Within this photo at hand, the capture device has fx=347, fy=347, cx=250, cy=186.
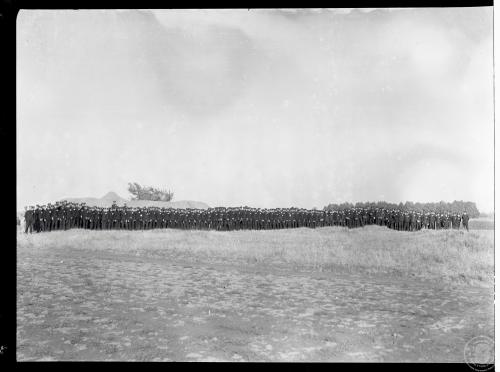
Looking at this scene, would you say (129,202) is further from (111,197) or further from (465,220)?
(465,220)

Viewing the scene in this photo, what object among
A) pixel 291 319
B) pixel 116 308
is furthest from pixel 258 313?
pixel 116 308

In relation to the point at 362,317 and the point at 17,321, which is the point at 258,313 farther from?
the point at 17,321

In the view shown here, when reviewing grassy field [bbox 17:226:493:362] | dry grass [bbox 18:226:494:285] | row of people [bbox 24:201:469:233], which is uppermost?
row of people [bbox 24:201:469:233]

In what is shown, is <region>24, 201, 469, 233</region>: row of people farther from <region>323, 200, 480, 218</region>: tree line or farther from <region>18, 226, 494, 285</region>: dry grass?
<region>18, 226, 494, 285</region>: dry grass

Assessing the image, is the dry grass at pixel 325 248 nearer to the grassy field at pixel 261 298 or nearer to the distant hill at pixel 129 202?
the grassy field at pixel 261 298

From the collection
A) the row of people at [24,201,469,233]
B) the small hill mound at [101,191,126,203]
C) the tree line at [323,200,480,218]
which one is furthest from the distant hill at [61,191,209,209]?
the tree line at [323,200,480,218]
